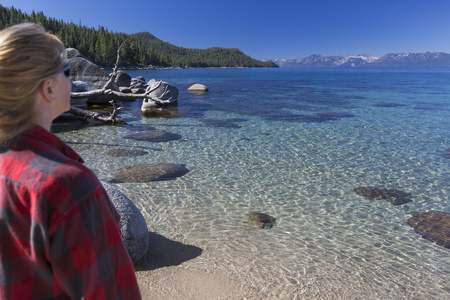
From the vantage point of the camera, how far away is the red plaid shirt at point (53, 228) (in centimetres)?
115

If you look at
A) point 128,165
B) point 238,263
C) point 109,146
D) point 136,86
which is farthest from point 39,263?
point 136,86

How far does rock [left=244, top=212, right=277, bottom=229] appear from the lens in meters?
6.57

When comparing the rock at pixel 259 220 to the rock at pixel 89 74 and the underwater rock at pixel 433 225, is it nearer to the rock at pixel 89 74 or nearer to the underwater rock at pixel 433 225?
the underwater rock at pixel 433 225

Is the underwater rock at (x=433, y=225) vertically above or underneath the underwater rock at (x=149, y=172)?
underneath

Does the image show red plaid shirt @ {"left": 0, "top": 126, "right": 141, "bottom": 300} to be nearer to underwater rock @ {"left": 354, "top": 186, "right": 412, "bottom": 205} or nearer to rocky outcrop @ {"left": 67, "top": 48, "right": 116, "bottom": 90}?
underwater rock @ {"left": 354, "top": 186, "right": 412, "bottom": 205}

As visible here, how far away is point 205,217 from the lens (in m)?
6.82

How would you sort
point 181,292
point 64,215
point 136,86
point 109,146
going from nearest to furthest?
point 64,215, point 181,292, point 109,146, point 136,86

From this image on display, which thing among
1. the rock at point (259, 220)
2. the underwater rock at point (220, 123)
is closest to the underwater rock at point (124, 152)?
the rock at point (259, 220)

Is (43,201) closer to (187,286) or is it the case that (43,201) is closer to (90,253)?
(90,253)

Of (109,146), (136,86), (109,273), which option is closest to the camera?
(109,273)

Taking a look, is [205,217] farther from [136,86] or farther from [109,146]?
[136,86]

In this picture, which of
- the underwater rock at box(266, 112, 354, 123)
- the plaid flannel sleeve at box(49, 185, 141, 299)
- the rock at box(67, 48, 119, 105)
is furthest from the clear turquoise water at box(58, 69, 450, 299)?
the rock at box(67, 48, 119, 105)

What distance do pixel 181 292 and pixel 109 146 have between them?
8.89 m

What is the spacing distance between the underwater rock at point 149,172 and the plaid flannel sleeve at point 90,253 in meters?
7.60
